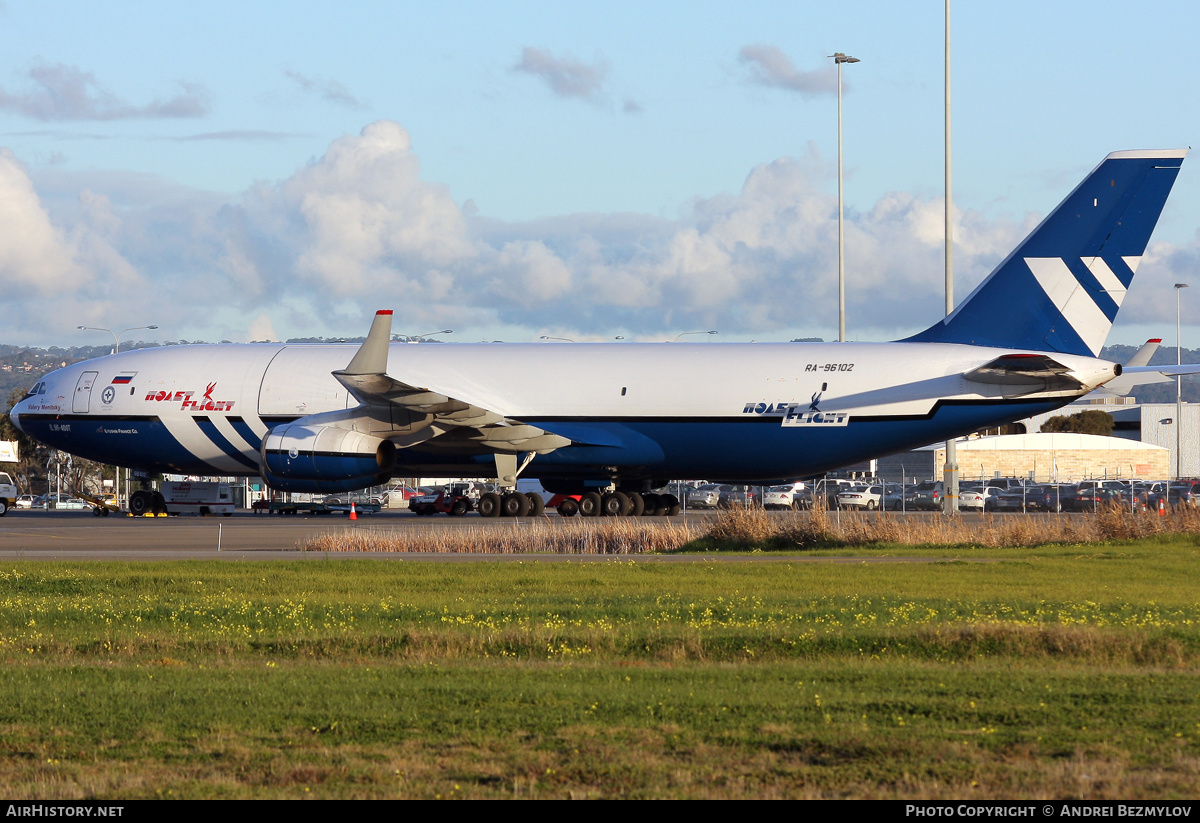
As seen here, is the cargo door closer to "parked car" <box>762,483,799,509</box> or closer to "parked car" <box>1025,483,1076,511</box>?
"parked car" <box>762,483,799,509</box>

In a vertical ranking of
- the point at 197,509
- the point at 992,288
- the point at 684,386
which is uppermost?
the point at 992,288

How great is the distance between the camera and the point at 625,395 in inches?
1651

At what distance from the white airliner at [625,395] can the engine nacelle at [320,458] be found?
0.06m

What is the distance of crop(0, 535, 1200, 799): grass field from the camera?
26.0ft

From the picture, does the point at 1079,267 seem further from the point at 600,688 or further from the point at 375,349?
the point at 600,688

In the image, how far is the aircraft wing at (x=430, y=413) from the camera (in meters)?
37.7

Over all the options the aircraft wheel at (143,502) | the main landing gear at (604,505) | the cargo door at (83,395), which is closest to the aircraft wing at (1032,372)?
the main landing gear at (604,505)

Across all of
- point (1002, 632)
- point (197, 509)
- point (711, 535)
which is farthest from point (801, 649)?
point (197, 509)

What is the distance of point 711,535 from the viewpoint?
31.5 m

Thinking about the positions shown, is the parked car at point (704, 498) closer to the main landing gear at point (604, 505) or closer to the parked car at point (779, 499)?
the parked car at point (779, 499)

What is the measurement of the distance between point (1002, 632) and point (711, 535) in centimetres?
1783

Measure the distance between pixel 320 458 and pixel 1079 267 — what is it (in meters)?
21.4

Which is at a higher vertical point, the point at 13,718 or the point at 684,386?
the point at 684,386

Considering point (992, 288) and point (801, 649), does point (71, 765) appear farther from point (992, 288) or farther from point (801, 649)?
point (992, 288)
